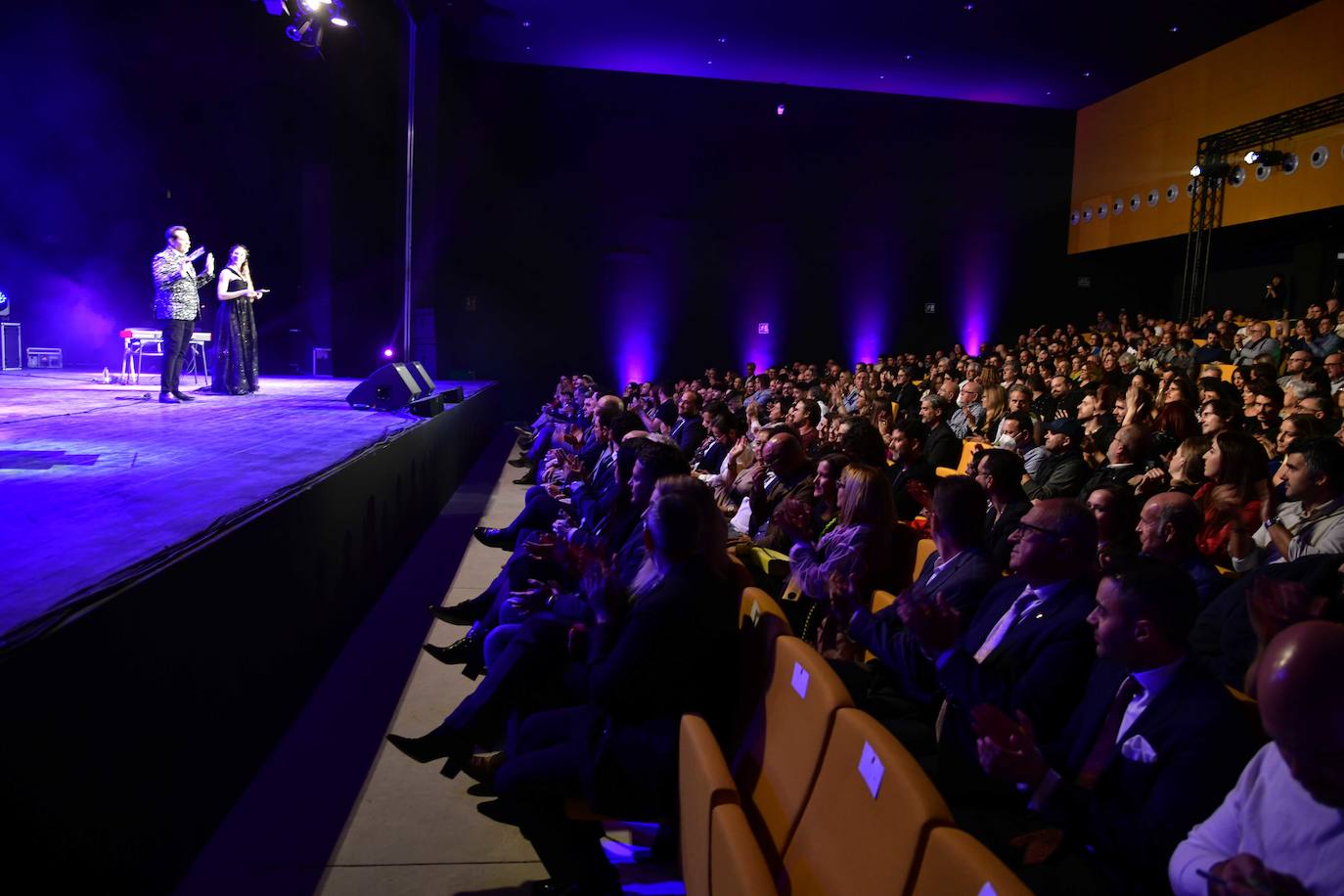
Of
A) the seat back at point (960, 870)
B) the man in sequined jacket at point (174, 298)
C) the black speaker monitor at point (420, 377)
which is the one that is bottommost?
the seat back at point (960, 870)

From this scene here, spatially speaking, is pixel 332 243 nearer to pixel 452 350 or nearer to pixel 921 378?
pixel 452 350

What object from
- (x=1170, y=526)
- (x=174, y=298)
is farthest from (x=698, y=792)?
(x=174, y=298)

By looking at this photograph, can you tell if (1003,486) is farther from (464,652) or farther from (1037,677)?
(464,652)

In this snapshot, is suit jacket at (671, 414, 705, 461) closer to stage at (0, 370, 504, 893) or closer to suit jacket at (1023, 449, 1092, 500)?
stage at (0, 370, 504, 893)

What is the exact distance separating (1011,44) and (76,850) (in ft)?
45.2

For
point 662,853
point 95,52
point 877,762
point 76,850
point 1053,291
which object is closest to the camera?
point 877,762

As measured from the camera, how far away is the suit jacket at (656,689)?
6.29 ft

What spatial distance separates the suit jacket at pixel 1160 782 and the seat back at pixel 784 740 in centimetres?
41

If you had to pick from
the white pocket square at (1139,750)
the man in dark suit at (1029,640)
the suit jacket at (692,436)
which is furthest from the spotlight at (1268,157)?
the white pocket square at (1139,750)

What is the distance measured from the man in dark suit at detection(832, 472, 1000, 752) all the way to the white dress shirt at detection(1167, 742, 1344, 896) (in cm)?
85

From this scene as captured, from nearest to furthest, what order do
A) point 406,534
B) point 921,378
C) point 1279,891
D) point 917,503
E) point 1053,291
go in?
point 1279,891 → point 917,503 → point 406,534 → point 921,378 → point 1053,291

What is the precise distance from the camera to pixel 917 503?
4.41m

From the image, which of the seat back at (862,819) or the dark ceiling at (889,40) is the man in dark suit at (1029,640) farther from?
the dark ceiling at (889,40)

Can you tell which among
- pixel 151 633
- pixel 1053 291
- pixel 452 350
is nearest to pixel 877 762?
pixel 151 633
